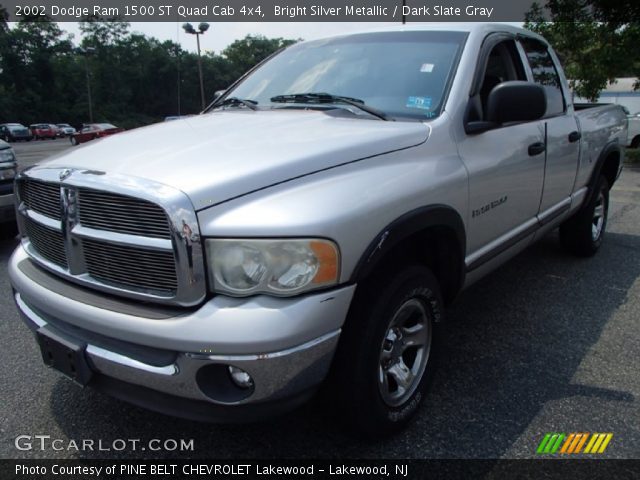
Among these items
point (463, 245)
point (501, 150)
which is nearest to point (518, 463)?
point (463, 245)

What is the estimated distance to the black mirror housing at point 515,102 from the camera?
2588 millimetres

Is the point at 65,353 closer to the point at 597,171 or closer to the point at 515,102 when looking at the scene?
the point at 515,102

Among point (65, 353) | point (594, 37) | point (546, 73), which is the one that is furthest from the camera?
point (594, 37)

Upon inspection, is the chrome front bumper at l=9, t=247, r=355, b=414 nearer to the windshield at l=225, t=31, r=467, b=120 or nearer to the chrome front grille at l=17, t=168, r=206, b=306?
the chrome front grille at l=17, t=168, r=206, b=306

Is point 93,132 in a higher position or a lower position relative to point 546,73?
lower

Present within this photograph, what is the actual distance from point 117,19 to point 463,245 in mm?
84696

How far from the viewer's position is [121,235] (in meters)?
1.89

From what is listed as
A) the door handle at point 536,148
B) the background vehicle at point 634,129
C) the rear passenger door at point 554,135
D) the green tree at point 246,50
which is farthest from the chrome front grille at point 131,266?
the green tree at point 246,50

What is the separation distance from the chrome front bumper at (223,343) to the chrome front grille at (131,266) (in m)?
0.10

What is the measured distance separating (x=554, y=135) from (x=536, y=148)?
0.41 metres

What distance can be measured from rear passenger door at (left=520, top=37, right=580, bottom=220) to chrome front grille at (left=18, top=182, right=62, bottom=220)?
9.37 feet

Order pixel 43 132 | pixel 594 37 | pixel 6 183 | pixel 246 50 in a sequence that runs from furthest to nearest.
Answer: pixel 246 50, pixel 43 132, pixel 594 37, pixel 6 183

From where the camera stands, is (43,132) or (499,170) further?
(43,132)

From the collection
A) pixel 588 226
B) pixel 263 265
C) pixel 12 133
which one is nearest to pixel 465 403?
pixel 263 265
